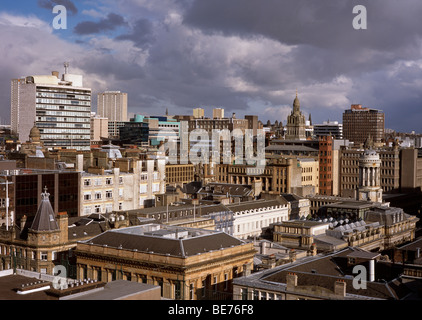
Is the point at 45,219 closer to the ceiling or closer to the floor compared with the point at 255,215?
closer to the ceiling

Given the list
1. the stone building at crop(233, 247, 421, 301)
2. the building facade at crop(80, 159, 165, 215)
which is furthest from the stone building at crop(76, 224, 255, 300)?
the building facade at crop(80, 159, 165, 215)

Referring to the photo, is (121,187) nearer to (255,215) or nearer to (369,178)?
(255,215)

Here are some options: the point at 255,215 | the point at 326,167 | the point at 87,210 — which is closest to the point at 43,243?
the point at 87,210

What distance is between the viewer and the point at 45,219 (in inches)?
2648

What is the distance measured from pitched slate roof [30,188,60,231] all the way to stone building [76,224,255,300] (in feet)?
15.6

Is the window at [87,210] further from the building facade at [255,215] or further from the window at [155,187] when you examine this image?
the building facade at [255,215]

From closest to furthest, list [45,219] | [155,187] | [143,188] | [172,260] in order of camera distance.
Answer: [172,260] → [45,219] → [143,188] → [155,187]

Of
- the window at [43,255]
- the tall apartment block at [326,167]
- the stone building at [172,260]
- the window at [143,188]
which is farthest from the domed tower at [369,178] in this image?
the window at [43,255]

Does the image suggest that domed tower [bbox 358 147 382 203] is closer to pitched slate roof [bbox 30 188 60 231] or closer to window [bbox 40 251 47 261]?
pitched slate roof [bbox 30 188 60 231]

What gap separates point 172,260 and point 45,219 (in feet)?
59.9

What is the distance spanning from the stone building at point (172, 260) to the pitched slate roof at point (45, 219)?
475 cm

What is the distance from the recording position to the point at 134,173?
3952 inches

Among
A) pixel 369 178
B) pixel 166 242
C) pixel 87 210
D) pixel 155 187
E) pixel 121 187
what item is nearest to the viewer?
pixel 166 242
